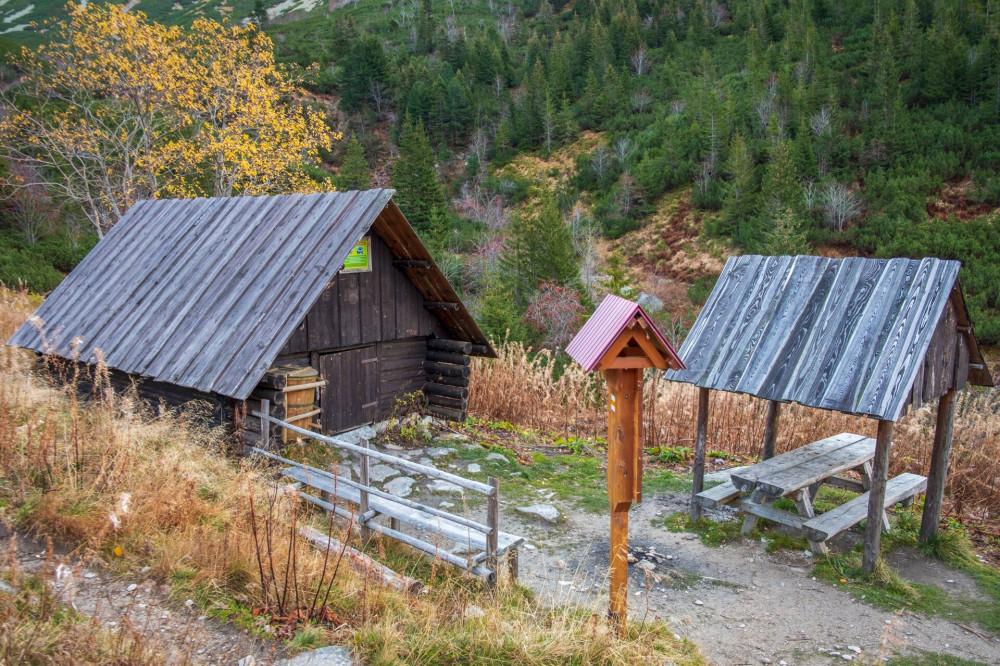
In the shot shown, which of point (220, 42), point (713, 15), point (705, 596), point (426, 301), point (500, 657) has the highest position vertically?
point (713, 15)

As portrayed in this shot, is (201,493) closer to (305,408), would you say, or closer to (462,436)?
(305,408)

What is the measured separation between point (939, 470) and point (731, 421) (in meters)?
3.63

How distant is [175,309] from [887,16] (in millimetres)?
52372

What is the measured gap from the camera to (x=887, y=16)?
44.3m

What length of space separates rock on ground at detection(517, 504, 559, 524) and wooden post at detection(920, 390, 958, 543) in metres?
3.94

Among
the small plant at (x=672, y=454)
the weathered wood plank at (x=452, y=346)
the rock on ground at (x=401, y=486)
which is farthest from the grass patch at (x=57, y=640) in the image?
the small plant at (x=672, y=454)

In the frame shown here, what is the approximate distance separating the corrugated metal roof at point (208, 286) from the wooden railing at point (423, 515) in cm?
139

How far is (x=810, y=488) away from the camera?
7.46 meters

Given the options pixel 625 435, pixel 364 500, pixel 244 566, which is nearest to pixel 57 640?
pixel 244 566

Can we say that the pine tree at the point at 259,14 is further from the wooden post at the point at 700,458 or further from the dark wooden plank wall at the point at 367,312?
the wooden post at the point at 700,458

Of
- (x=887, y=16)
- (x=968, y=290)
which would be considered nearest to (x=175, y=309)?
(x=968, y=290)

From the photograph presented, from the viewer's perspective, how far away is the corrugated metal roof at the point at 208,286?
7395 millimetres

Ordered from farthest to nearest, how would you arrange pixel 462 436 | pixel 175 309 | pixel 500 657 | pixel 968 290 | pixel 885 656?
pixel 968 290, pixel 462 436, pixel 175 309, pixel 885 656, pixel 500 657

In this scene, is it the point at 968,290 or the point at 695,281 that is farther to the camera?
the point at 695,281
